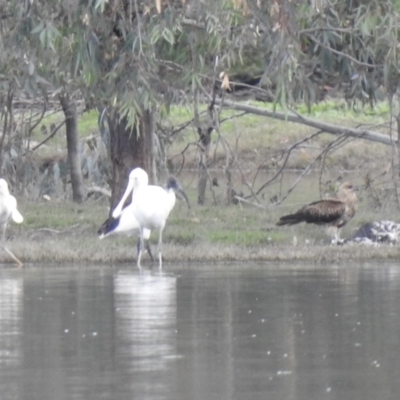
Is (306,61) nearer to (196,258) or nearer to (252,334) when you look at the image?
(196,258)

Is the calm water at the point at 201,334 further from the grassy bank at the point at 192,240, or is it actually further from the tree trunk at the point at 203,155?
the tree trunk at the point at 203,155

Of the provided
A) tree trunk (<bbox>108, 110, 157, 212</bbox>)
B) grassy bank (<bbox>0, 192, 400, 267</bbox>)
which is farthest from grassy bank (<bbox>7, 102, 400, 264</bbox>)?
tree trunk (<bbox>108, 110, 157, 212</bbox>)

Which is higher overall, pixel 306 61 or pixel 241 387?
pixel 306 61

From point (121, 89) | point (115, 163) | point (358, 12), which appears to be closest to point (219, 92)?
point (115, 163)

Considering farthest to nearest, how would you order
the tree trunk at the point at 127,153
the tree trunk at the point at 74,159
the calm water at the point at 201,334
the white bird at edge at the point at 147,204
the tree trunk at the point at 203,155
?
1. the tree trunk at the point at 74,159
2. the tree trunk at the point at 203,155
3. the tree trunk at the point at 127,153
4. the white bird at edge at the point at 147,204
5. the calm water at the point at 201,334

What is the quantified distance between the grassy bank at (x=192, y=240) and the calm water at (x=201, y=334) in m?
0.98

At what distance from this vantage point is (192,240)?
1681cm

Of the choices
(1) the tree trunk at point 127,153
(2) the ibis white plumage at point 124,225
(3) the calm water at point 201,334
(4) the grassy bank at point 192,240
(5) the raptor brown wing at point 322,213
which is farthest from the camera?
(1) the tree trunk at point 127,153

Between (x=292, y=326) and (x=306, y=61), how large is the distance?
8.02 meters

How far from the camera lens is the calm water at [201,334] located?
25.2ft

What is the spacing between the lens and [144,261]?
610 inches

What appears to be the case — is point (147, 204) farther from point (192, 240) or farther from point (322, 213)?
point (322, 213)

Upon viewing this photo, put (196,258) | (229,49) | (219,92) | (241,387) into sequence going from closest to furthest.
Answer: (241,387)
(229,49)
(196,258)
(219,92)

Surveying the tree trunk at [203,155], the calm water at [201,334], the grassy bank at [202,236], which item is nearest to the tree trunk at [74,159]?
the grassy bank at [202,236]
